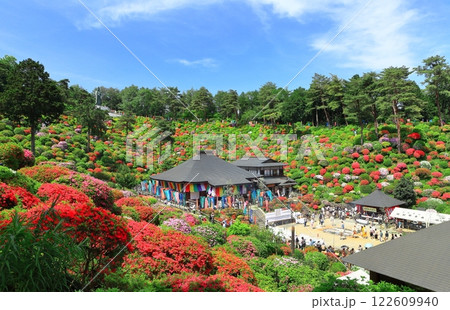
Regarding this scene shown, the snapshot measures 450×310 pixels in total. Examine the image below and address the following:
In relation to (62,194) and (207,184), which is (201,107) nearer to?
(207,184)

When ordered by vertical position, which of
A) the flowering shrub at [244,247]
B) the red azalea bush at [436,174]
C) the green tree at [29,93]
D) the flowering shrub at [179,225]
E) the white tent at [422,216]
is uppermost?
the green tree at [29,93]

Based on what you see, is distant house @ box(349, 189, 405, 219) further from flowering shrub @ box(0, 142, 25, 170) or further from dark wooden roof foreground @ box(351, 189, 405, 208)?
flowering shrub @ box(0, 142, 25, 170)

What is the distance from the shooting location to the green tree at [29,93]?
21984mm

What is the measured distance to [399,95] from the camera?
3353 cm

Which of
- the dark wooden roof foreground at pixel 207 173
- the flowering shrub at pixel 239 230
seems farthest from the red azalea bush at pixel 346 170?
the flowering shrub at pixel 239 230

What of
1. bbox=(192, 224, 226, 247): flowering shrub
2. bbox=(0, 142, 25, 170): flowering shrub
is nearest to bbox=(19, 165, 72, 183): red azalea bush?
bbox=(0, 142, 25, 170): flowering shrub

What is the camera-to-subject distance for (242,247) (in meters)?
11.6

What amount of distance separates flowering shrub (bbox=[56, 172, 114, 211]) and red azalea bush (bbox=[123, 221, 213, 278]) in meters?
3.25

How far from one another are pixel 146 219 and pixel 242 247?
4.32 m

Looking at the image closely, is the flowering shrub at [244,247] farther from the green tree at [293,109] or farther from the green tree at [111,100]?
the green tree at [111,100]

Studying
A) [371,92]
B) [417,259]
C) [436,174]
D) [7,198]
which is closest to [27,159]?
[7,198]

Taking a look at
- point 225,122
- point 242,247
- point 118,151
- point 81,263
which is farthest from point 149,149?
point 81,263

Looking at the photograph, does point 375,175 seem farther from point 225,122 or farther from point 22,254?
point 22,254

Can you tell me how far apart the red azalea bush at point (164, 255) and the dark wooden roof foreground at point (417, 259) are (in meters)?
4.43
